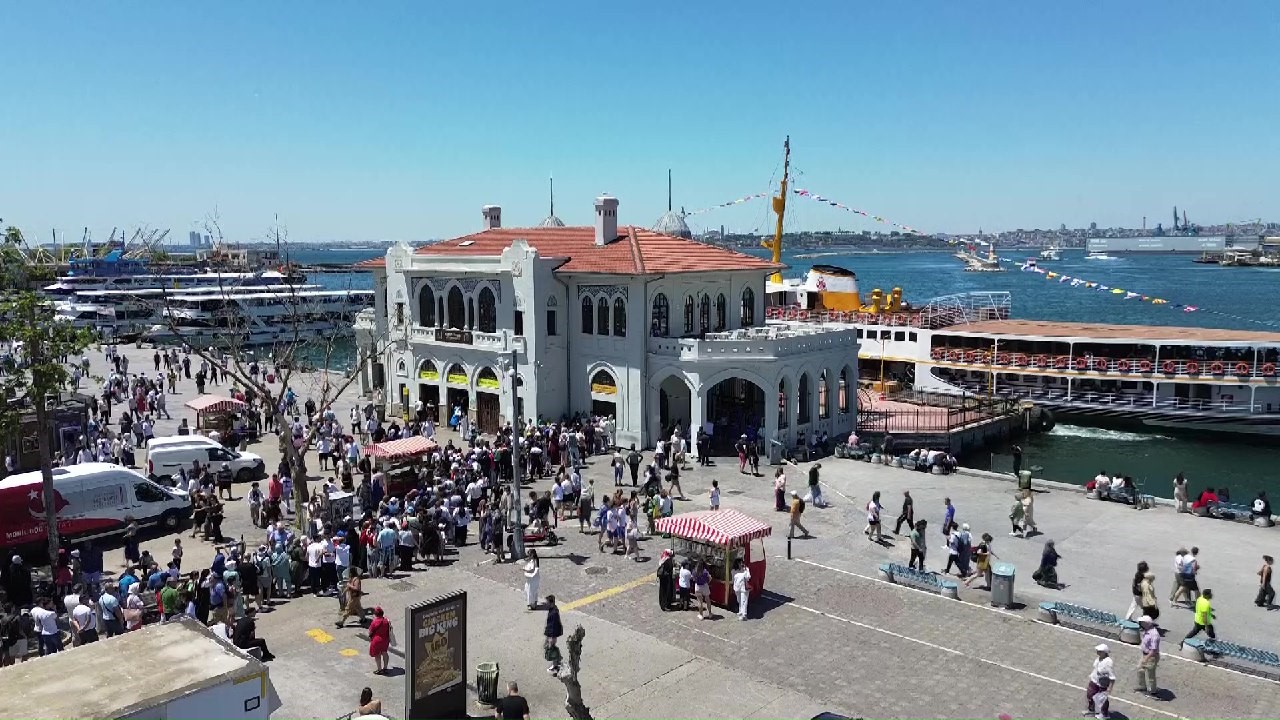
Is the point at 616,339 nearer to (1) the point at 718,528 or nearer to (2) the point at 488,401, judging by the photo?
(2) the point at 488,401

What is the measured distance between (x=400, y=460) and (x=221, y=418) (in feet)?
36.2

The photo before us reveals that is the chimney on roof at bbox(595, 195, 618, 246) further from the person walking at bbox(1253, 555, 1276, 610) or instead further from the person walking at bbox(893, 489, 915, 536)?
the person walking at bbox(1253, 555, 1276, 610)

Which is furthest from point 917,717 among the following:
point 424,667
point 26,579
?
point 26,579

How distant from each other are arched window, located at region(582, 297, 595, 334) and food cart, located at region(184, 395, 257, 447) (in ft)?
40.5

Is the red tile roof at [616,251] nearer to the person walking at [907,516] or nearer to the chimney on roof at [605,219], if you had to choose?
the chimney on roof at [605,219]

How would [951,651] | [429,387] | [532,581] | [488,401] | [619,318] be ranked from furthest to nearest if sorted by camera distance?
[429,387] → [488,401] → [619,318] → [532,581] → [951,651]

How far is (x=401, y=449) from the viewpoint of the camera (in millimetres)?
25828

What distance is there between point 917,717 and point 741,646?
3.50 m

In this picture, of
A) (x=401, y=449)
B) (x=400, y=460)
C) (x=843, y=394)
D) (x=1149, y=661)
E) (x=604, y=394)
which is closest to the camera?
(x=1149, y=661)

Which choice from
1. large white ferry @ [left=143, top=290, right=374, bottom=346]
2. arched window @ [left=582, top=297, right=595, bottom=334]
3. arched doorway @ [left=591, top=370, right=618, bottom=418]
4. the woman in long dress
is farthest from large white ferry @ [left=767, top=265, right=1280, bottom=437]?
large white ferry @ [left=143, top=290, right=374, bottom=346]

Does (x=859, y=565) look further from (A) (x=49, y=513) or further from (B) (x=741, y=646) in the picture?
(A) (x=49, y=513)

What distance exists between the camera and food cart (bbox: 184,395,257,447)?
33.3 m

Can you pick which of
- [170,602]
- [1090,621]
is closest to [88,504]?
[170,602]

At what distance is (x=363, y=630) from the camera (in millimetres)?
17031
